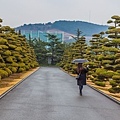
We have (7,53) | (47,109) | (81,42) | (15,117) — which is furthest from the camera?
(81,42)

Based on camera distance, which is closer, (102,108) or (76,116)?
(76,116)

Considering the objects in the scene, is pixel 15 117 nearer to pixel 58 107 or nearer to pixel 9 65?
pixel 58 107

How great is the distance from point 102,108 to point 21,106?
10.1 ft

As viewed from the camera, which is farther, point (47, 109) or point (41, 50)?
point (41, 50)

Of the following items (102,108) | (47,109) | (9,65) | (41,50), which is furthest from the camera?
(41,50)

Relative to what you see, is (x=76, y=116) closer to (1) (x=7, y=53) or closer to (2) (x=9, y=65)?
(1) (x=7, y=53)

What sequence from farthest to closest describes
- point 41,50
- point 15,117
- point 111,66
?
1. point 41,50
2. point 111,66
3. point 15,117

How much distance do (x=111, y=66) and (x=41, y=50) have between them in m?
72.7

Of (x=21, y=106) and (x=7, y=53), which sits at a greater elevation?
(x=7, y=53)

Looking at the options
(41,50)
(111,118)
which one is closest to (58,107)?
(111,118)

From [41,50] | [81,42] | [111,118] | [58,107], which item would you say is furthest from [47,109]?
[41,50]

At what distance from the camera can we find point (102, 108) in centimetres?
1208

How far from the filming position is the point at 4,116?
9641 mm

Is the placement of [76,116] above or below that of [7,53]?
below
